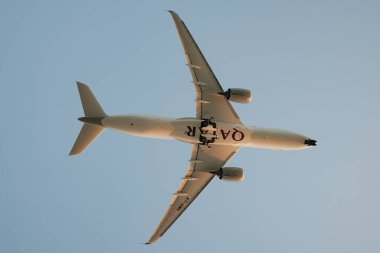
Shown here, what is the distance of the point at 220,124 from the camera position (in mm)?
44688

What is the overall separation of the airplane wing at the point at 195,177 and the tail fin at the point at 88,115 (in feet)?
28.1

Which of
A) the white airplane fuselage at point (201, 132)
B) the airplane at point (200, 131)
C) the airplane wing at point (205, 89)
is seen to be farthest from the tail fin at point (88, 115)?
the airplane wing at point (205, 89)

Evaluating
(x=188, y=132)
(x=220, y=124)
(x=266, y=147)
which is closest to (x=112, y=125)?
(x=188, y=132)

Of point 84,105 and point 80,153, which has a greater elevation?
point 84,105

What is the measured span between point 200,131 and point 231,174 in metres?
4.73

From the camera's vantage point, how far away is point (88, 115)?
4309cm

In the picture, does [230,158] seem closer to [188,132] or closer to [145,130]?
[188,132]

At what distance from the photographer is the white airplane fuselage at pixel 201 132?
139 ft

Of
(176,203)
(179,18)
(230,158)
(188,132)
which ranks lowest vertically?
(176,203)

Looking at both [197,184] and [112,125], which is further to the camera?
[197,184]

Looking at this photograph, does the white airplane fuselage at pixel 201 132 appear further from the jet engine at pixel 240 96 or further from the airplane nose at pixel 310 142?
the jet engine at pixel 240 96

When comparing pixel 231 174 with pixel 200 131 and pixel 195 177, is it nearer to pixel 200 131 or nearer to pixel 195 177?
pixel 195 177

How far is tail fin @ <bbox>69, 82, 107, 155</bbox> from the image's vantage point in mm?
42906

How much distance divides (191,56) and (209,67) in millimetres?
1805
